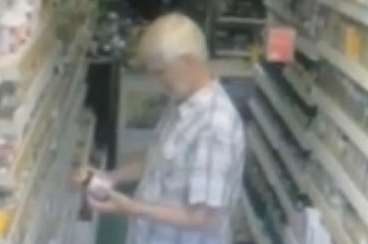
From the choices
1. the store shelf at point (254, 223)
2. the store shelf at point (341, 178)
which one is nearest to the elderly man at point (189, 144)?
the store shelf at point (341, 178)

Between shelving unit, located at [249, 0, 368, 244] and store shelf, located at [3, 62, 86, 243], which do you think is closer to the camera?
store shelf, located at [3, 62, 86, 243]

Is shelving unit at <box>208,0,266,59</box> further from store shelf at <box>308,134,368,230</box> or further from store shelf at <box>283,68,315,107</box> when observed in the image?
store shelf at <box>308,134,368,230</box>

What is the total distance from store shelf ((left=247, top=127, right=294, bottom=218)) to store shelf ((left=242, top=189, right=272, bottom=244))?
0.22 meters

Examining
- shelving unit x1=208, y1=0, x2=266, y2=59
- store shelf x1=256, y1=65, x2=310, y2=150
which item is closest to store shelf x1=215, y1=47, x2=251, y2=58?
shelving unit x1=208, y1=0, x2=266, y2=59

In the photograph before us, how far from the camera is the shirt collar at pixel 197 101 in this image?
9.64 feet

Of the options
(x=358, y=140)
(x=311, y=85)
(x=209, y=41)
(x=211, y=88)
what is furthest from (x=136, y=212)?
(x=209, y=41)

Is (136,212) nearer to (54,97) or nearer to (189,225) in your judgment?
(189,225)

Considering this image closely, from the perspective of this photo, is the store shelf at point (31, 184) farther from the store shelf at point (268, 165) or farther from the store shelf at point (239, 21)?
the store shelf at point (239, 21)

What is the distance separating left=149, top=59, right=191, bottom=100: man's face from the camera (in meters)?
2.86

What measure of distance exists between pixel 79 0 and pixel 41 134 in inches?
54.6

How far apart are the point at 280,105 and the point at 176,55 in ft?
5.49

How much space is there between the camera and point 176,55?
2.84 metres

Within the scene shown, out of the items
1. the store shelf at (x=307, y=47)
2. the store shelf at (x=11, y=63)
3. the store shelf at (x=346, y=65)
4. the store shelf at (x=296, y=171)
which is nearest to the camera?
the store shelf at (x=11, y=63)

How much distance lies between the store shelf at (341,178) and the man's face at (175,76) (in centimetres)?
67
